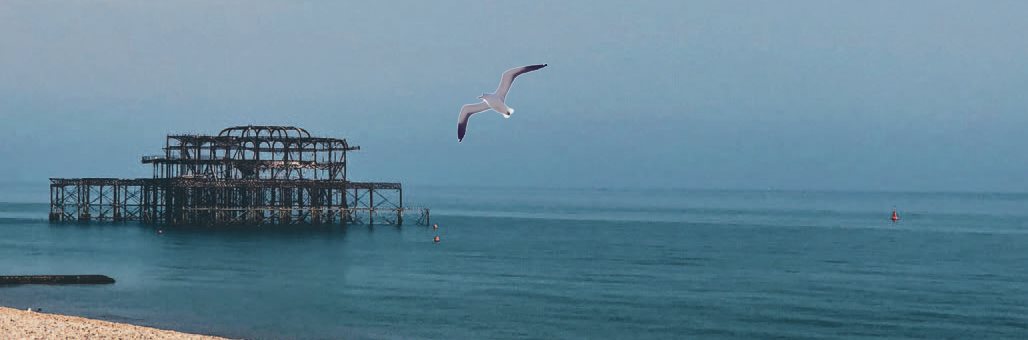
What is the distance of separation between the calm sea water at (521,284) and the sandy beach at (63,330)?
5.87 metres

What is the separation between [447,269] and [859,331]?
2871cm

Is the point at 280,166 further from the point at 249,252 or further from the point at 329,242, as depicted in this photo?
the point at 249,252

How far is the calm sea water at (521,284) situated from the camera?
43.9 meters

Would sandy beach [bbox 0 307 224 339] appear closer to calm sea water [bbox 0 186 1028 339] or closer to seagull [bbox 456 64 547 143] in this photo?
calm sea water [bbox 0 186 1028 339]

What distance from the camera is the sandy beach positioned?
30594mm

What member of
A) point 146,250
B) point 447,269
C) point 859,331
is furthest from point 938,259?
point 146,250

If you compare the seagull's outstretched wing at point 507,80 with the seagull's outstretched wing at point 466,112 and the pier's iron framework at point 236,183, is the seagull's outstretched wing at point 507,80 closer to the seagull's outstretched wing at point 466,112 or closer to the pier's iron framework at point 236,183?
the seagull's outstretched wing at point 466,112

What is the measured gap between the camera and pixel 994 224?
458 feet

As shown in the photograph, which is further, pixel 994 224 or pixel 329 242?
pixel 994 224

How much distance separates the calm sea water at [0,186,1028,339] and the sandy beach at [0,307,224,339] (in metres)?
5.87

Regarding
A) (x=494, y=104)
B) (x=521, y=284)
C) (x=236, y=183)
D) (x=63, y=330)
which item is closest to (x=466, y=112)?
(x=494, y=104)

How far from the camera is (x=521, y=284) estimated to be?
193ft

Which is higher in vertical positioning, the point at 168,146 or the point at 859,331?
the point at 168,146

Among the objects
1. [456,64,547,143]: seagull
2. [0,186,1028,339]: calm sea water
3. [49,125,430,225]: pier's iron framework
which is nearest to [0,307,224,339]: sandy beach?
[0,186,1028,339]: calm sea water
